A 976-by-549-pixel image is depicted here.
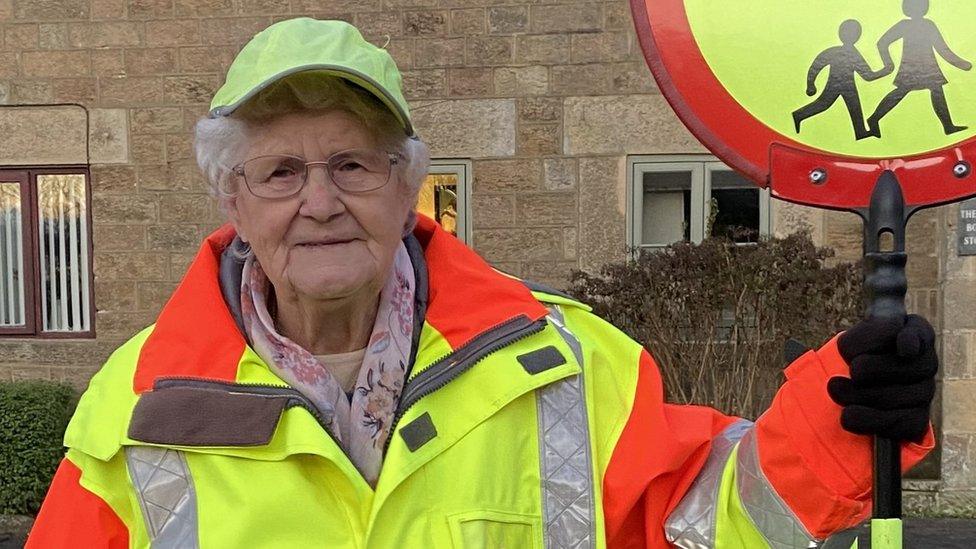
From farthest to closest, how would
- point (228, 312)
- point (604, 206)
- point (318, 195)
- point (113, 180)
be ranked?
point (113, 180) < point (604, 206) < point (228, 312) < point (318, 195)

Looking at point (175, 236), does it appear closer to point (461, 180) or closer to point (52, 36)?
point (52, 36)

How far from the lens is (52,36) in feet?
18.2

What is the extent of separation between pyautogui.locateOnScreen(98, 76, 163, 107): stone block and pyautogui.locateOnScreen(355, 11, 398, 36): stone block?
1362mm

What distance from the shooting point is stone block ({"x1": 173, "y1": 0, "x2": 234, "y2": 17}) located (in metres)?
5.45

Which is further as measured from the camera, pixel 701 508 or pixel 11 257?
pixel 11 257

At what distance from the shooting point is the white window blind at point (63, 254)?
18.9 feet

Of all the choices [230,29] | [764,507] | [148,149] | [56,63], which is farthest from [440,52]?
[764,507]

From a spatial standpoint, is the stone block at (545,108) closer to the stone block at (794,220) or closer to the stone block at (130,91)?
the stone block at (794,220)

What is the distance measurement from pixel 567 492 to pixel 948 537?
168 inches

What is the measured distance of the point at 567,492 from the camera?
1.40 metres

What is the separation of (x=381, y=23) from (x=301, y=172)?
4.18 m

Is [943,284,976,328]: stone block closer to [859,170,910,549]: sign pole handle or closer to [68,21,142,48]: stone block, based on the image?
[859,170,910,549]: sign pole handle

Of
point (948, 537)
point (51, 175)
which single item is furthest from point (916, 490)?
point (51, 175)

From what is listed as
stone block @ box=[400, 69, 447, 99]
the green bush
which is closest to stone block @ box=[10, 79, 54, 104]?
the green bush
